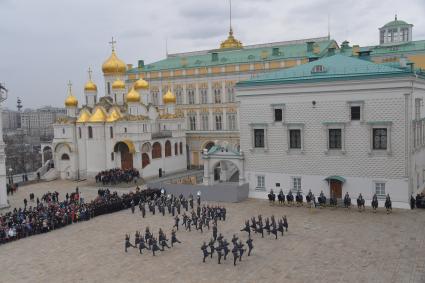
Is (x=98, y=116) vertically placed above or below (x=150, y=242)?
above

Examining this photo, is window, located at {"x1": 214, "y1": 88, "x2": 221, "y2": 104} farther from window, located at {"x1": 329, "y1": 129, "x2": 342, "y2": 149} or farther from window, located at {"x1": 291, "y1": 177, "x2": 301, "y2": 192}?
window, located at {"x1": 329, "y1": 129, "x2": 342, "y2": 149}

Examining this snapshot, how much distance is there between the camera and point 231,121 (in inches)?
1861

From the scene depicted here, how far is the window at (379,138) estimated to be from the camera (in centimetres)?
2639

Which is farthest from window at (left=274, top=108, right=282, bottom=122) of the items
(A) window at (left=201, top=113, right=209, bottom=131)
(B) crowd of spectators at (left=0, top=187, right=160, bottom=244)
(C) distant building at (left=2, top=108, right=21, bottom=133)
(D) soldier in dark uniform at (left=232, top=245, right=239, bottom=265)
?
(C) distant building at (left=2, top=108, right=21, bottom=133)

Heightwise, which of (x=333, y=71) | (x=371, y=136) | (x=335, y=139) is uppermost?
(x=333, y=71)

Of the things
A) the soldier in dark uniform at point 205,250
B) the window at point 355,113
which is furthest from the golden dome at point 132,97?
the soldier in dark uniform at point 205,250

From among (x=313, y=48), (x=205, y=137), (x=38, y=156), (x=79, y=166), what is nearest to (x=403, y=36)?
(x=313, y=48)

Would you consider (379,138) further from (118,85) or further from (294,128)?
(118,85)

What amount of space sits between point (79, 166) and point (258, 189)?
19.5m

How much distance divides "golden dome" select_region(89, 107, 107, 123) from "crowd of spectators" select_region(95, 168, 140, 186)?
199 inches

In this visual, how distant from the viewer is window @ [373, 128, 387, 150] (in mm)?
26391

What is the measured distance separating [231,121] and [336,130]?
20.3 meters

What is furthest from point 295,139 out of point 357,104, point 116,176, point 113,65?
point 113,65

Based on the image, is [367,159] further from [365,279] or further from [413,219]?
[365,279]
